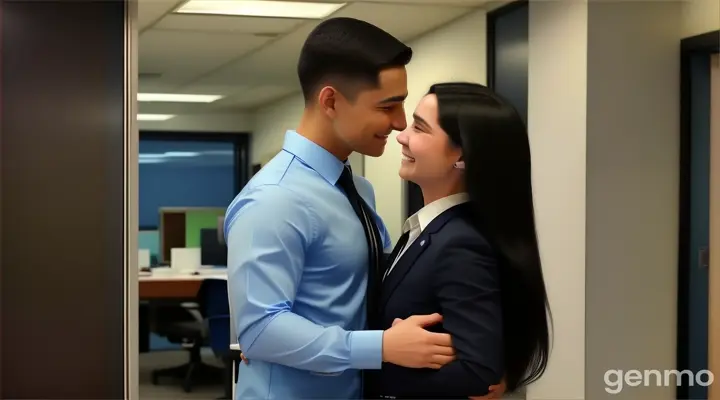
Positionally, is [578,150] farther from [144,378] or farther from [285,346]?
[144,378]

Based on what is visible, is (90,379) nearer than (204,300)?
Yes

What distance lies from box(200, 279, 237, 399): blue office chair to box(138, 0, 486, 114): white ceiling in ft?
4.91

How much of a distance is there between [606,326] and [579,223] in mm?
427

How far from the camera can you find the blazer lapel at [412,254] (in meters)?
1.45

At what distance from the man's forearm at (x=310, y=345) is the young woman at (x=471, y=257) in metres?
0.09

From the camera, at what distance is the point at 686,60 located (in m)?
3.46

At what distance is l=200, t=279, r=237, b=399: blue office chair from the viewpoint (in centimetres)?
532

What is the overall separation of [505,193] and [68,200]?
232 cm

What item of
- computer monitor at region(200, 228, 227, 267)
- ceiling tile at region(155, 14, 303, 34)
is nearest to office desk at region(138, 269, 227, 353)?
computer monitor at region(200, 228, 227, 267)

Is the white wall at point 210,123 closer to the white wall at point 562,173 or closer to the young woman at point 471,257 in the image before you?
the white wall at point 562,173

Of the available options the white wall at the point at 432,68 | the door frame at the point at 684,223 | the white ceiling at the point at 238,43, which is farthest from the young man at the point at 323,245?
the white ceiling at the point at 238,43

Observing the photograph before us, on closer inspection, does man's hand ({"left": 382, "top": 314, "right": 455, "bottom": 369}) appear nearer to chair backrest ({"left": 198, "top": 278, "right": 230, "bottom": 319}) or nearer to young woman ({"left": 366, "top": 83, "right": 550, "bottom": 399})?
young woman ({"left": 366, "top": 83, "right": 550, "bottom": 399})

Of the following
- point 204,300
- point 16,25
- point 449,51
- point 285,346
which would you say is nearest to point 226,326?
point 204,300
